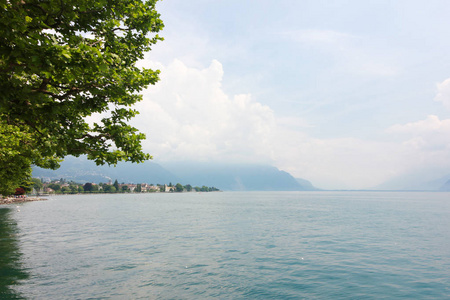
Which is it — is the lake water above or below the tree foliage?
below

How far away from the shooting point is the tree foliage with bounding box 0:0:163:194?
9570 millimetres

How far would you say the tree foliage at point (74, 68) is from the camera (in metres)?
9.57

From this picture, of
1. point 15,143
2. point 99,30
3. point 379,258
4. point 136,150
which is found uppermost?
point 99,30

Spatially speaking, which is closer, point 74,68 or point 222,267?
point 74,68

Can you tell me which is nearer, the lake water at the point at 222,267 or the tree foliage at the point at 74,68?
the tree foliage at the point at 74,68

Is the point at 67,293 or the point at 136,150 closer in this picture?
the point at 136,150

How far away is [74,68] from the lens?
1009 centimetres

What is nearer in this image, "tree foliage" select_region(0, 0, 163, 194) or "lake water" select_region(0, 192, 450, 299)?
"tree foliage" select_region(0, 0, 163, 194)

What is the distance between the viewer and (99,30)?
13812mm

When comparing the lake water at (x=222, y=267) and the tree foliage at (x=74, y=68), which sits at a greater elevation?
the tree foliage at (x=74, y=68)

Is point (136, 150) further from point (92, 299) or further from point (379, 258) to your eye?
point (379, 258)

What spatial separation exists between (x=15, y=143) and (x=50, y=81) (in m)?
15.6

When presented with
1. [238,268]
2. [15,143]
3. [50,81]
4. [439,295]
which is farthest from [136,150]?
[439,295]

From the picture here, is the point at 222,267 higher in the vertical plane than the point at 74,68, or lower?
lower
